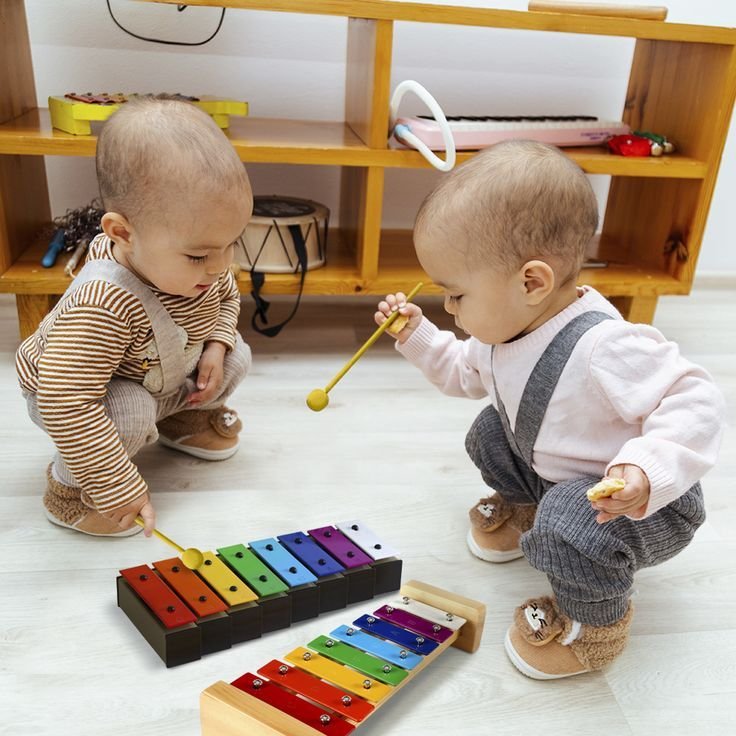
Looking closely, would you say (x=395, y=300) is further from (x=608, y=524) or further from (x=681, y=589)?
(x=681, y=589)

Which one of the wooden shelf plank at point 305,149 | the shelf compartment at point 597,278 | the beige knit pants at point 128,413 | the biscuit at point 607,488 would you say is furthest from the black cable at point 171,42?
the biscuit at point 607,488

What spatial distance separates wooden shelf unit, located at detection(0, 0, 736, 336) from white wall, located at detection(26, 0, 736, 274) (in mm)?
67

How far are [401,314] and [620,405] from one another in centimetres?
31

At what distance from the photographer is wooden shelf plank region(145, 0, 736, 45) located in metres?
1.38

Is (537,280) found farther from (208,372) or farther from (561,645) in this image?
(208,372)

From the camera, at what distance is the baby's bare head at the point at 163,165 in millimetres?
913

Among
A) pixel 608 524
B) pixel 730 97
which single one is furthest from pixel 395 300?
pixel 730 97

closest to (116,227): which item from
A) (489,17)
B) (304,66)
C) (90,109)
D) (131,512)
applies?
(131,512)

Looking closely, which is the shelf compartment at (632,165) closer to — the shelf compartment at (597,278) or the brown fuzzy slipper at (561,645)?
the shelf compartment at (597,278)

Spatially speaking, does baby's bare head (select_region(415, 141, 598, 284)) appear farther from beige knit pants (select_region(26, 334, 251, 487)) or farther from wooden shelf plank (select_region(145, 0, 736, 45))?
wooden shelf plank (select_region(145, 0, 736, 45))

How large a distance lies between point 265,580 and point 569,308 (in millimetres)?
461

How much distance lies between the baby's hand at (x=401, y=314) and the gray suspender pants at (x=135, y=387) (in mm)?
281

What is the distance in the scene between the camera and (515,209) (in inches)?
31.8

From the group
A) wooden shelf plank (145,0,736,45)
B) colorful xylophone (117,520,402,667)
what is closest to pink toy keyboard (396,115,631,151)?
wooden shelf plank (145,0,736,45)
